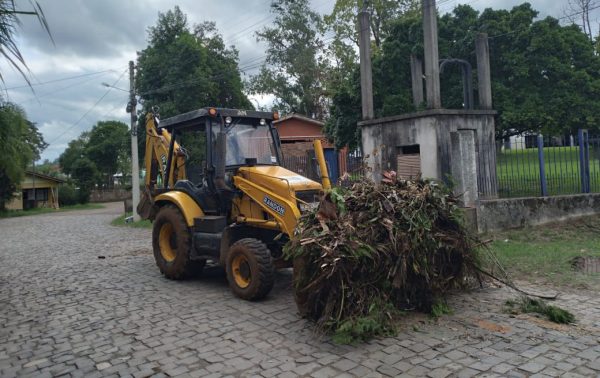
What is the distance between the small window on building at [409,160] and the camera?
36.0 feet

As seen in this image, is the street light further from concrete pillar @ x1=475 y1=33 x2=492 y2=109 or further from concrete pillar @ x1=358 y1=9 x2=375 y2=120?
concrete pillar @ x1=475 y1=33 x2=492 y2=109

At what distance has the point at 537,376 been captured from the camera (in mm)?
3869

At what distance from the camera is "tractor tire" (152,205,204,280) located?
24.9ft

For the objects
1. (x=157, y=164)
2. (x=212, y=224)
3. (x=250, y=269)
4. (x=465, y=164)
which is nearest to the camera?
(x=250, y=269)

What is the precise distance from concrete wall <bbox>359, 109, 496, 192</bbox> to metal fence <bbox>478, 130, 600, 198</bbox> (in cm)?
34

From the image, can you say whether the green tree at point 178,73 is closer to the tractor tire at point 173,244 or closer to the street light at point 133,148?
the street light at point 133,148

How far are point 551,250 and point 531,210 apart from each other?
6.69 feet

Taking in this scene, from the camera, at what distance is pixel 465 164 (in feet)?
32.4

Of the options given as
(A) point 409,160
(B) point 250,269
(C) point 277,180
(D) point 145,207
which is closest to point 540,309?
(B) point 250,269

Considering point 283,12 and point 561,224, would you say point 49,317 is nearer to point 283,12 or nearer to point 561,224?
point 561,224

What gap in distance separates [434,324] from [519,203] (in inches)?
234

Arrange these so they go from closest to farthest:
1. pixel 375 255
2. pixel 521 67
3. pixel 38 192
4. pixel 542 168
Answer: pixel 375 255 < pixel 542 168 < pixel 521 67 < pixel 38 192

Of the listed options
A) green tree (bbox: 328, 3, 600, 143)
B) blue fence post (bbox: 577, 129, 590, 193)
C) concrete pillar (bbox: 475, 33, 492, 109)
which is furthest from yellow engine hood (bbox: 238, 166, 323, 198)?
green tree (bbox: 328, 3, 600, 143)

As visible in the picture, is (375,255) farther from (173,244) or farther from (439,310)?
(173,244)
